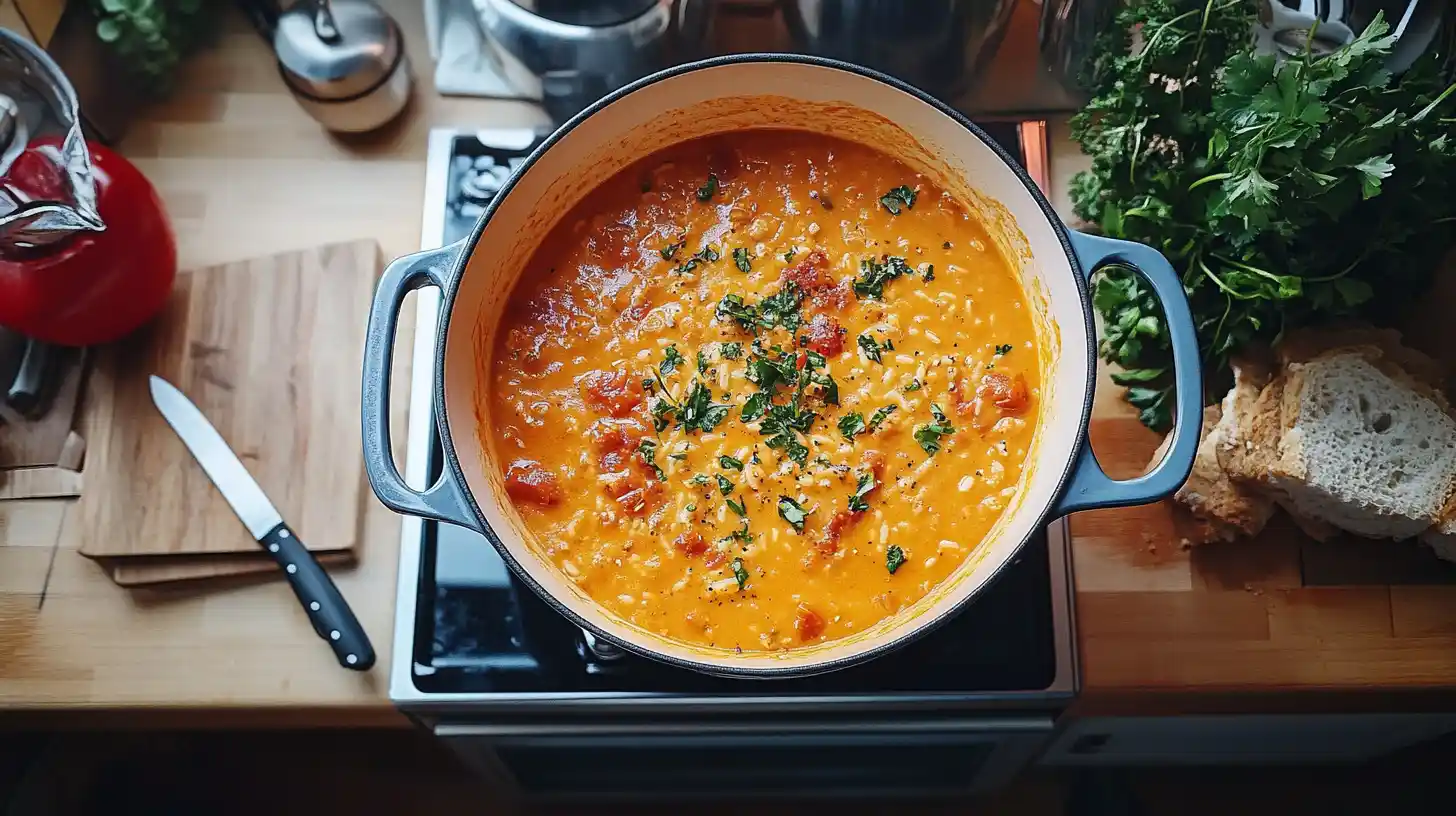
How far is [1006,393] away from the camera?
1.33m

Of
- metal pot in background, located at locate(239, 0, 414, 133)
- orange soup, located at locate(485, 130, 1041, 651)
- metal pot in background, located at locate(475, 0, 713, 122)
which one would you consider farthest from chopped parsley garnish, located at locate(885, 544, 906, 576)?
metal pot in background, located at locate(239, 0, 414, 133)

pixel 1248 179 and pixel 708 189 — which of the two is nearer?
pixel 1248 179

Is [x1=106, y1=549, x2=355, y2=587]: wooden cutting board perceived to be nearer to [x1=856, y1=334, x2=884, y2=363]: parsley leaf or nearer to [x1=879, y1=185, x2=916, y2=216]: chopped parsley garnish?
[x1=856, y1=334, x2=884, y2=363]: parsley leaf

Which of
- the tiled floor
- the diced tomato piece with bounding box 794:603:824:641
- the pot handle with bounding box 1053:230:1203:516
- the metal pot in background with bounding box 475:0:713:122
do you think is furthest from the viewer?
the tiled floor

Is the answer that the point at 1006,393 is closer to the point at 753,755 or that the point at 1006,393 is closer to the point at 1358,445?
the point at 1358,445

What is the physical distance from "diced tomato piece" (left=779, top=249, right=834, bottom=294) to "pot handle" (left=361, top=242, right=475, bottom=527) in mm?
480

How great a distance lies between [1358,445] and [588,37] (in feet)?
3.60

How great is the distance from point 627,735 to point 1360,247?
3.60 feet

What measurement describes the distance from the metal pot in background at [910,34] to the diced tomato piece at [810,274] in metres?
0.35

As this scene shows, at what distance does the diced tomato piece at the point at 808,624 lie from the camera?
1.26 meters

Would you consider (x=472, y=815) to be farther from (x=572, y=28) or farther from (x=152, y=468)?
(x=572, y=28)

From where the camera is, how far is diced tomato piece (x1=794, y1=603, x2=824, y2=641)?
4.14 feet

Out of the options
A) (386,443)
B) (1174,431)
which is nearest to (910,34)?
(1174,431)

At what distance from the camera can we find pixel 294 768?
7.02ft
